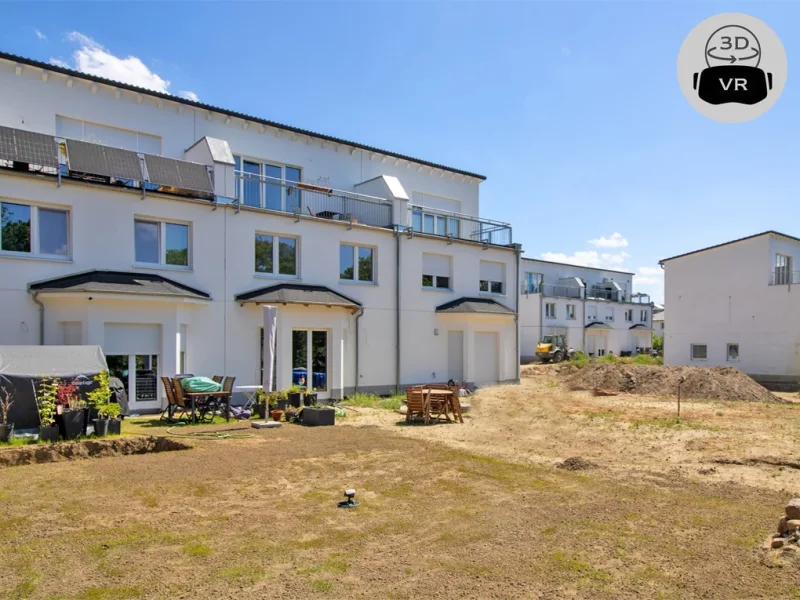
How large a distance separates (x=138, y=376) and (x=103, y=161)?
5.37m

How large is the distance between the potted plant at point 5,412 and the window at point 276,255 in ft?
24.9

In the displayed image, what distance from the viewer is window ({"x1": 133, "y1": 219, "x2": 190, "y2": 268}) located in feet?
49.1

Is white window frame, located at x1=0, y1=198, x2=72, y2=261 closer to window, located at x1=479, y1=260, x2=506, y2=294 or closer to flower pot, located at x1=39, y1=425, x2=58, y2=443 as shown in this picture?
flower pot, located at x1=39, y1=425, x2=58, y2=443

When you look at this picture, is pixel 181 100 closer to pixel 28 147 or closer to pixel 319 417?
pixel 28 147

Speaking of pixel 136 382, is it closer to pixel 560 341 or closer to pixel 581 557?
pixel 581 557

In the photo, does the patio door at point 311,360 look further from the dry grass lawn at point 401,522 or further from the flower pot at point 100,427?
the flower pot at point 100,427

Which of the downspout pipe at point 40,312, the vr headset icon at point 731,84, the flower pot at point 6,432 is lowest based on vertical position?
the flower pot at point 6,432

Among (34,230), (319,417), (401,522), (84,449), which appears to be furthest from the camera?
(34,230)

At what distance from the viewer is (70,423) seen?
32.8ft

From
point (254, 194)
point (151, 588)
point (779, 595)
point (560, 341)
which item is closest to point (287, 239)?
point (254, 194)

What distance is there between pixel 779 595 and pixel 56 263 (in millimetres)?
14659

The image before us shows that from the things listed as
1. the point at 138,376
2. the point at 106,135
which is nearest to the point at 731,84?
the point at 138,376

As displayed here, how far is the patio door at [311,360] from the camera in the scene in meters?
17.2

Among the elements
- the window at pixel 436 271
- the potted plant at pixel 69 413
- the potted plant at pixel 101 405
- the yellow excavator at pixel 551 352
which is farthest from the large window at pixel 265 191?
the yellow excavator at pixel 551 352
